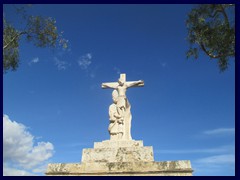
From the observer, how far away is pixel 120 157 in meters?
11.9

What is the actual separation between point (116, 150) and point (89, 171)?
4.57 feet

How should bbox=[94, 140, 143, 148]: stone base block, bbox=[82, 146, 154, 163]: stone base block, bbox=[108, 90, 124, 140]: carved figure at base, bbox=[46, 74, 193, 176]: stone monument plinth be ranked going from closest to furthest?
bbox=[46, 74, 193, 176]: stone monument plinth < bbox=[82, 146, 154, 163]: stone base block < bbox=[94, 140, 143, 148]: stone base block < bbox=[108, 90, 124, 140]: carved figure at base

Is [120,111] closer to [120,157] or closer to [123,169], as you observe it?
[120,157]

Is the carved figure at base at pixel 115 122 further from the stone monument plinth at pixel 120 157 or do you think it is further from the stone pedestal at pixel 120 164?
the stone pedestal at pixel 120 164

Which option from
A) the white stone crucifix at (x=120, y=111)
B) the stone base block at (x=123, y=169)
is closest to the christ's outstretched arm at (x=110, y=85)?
the white stone crucifix at (x=120, y=111)

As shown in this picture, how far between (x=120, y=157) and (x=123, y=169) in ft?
3.17

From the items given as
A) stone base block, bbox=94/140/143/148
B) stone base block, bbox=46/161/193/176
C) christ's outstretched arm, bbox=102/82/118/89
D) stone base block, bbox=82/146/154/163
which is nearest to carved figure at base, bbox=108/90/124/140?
stone base block, bbox=94/140/143/148

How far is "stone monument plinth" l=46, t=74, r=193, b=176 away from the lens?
1084 cm

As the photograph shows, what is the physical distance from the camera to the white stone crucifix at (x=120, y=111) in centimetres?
1298

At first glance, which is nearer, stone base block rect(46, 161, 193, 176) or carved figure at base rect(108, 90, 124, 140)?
stone base block rect(46, 161, 193, 176)

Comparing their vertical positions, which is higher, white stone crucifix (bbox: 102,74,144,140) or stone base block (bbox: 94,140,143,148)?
white stone crucifix (bbox: 102,74,144,140)

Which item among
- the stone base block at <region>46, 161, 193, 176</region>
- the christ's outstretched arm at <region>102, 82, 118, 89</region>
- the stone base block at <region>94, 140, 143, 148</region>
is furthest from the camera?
the christ's outstretched arm at <region>102, 82, 118, 89</region>

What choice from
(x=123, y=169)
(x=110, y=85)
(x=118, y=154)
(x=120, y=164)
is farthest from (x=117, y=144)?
(x=110, y=85)

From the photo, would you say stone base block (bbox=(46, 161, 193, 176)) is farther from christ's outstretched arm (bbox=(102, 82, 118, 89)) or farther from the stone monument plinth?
christ's outstretched arm (bbox=(102, 82, 118, 89))
